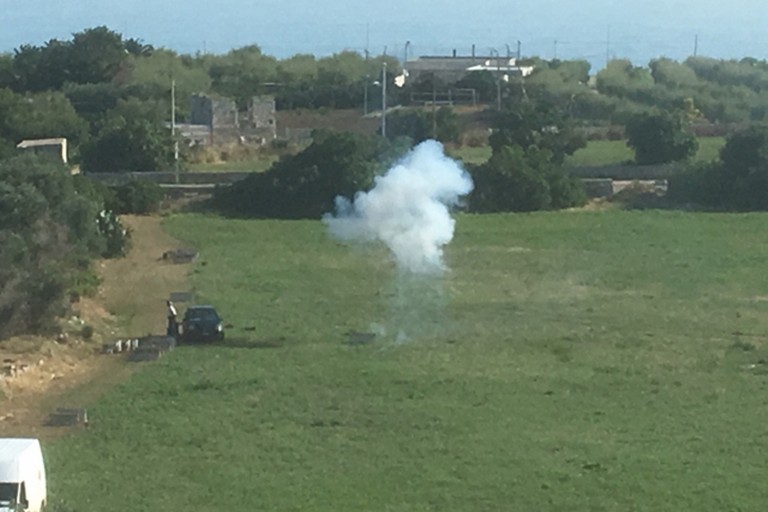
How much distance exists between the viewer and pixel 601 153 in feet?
207

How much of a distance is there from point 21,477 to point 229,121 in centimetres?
5231

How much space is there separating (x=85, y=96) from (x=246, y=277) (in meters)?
42.5

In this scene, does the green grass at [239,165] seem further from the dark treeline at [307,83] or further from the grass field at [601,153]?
the grass field at [601,153]

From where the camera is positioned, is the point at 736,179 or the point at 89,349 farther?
the point at 736,179

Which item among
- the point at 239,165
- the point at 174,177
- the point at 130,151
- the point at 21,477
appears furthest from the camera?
the point at 239,165

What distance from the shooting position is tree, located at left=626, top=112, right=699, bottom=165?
2288 inches

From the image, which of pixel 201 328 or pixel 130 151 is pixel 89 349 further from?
pixel 130 151

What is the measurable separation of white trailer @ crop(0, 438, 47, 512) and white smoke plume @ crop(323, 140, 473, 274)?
16266mm

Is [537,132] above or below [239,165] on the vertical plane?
above

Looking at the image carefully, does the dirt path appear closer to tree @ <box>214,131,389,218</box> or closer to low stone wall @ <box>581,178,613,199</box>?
tree @ <box>214,131,389,218</box>

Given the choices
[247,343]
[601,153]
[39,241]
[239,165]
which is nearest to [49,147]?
[239,165]

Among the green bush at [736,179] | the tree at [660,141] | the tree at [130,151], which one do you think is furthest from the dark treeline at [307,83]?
the green bush at [736,179]

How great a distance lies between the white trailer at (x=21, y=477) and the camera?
1727 cm

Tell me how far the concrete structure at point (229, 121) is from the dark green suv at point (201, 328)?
3522 cm
